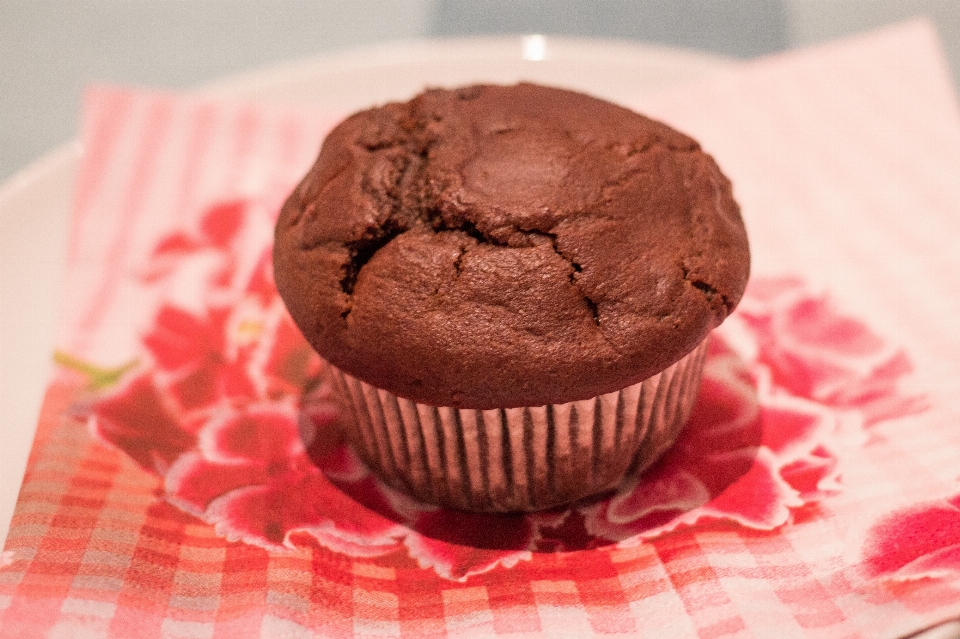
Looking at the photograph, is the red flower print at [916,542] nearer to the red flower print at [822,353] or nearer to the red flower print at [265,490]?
the red flower print at [822,353]

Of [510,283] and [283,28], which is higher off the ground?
[283,28]

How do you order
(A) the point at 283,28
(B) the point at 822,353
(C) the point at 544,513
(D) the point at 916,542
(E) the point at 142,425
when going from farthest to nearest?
(A) the point at 283,28 < (B) the point at 822,353 < (E) the point at 142,425 < (C) the point at 544,513 < (D) the point at 916,542

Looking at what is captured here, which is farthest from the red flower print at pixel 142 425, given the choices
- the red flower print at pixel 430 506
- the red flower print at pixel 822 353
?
the red flower print at pixel 822 353

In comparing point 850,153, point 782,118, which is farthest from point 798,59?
point 850,153

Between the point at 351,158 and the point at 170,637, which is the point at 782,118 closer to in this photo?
the point at 351,158

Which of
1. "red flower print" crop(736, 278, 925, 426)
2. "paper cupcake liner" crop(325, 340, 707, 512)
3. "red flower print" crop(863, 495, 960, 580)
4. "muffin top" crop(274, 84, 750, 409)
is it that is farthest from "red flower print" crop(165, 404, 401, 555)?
"red flower print" crop(736, 278, 925, 426)

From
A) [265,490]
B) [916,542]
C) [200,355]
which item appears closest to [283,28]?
[200,355]

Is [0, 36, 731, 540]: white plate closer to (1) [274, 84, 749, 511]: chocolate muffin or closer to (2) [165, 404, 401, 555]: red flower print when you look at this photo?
(2) [165, 404, 401, 555]: red flower print

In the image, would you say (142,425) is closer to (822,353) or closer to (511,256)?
(511,256)
